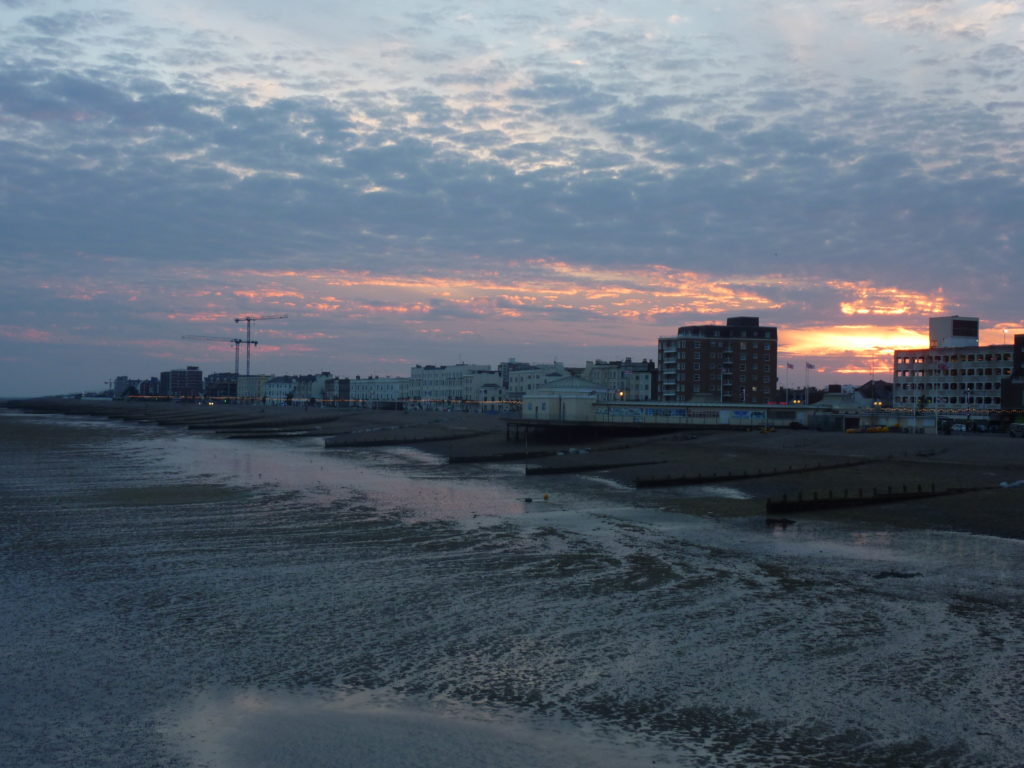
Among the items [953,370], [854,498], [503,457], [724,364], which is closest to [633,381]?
[724,364]

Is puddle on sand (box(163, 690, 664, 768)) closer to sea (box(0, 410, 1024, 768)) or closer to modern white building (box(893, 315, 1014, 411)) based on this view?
sea (box(0, 410, 1024, 768))

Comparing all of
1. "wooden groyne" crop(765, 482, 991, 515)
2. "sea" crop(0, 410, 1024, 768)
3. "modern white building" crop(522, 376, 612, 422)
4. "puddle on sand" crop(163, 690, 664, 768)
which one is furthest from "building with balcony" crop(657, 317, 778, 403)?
"puddle on sand" crop(163, 690, 664, 768)

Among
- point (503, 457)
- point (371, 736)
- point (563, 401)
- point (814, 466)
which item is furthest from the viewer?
point (563, 401)

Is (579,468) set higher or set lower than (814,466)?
lower

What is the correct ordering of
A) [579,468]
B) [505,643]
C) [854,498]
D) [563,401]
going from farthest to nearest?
1. [563,401]
2. [579,468]
3. [854,498]
4. [505,643]

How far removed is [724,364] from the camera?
541 feet

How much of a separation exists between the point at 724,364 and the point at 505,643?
15093 cm

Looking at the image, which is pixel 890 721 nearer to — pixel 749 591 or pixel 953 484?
pixel 749 591

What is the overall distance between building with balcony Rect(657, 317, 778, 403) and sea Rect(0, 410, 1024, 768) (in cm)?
12881

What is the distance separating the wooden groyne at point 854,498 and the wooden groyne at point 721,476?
339 inches

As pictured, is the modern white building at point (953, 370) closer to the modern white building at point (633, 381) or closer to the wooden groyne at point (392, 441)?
the modern white building at point (633, 381)

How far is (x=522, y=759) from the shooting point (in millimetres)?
14031

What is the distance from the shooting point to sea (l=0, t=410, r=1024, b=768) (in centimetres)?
1470

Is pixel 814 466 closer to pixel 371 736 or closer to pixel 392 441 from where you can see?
pixel 371 736
